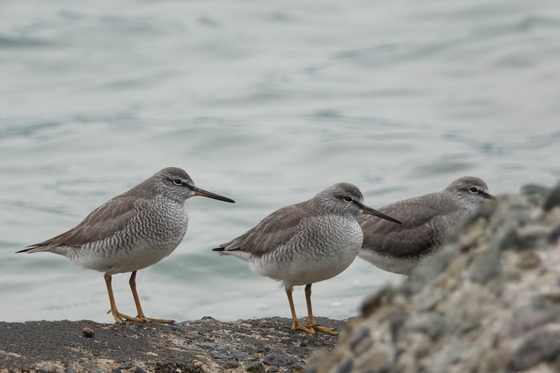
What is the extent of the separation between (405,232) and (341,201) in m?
1.11

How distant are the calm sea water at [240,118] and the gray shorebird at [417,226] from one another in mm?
3315

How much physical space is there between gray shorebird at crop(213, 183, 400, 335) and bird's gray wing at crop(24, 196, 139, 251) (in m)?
1.50

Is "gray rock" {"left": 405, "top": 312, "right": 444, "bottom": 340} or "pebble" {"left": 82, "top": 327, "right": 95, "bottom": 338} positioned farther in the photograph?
"pebble" {"left": 82, "top": 327, "right": 95, "bottom": 338}

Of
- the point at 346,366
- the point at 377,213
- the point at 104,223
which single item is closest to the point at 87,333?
the point at 104,223

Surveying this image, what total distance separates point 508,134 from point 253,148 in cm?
686

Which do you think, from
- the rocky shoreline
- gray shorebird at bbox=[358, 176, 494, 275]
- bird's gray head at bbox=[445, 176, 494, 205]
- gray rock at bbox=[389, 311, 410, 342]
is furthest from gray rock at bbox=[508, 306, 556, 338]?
bird's gray head at bbox=[445, 176, 494, 205]

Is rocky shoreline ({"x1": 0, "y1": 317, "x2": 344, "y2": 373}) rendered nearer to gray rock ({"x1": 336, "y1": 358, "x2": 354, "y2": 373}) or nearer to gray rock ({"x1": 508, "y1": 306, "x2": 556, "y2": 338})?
gray rock ({"x1": 336, "y1": 358, "x2": 354, "y2": 373})

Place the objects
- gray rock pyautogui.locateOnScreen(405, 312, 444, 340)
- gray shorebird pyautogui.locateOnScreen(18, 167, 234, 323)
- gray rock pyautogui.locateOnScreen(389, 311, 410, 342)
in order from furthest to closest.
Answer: gray shorebird pyautogui.locateOnScreen(18, 167, 234, 323) → gray rock pyautogui.locateOnScreen(389, 311, 410, 342) → gray rock pyautogui.locateOnScreen(405, 312, 444, 340)

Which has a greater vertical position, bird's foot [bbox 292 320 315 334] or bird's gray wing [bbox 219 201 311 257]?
bird's gray wing [bbox 219 201 311 257]

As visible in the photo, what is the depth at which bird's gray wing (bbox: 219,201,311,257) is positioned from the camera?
9188 mm

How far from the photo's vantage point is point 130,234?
883 cm

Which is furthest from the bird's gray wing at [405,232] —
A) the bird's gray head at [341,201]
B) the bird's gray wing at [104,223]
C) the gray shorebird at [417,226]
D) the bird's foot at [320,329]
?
the bird's gray wing at [104,223]

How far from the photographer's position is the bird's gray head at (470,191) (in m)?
10.4

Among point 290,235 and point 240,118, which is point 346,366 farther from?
point 240,118
